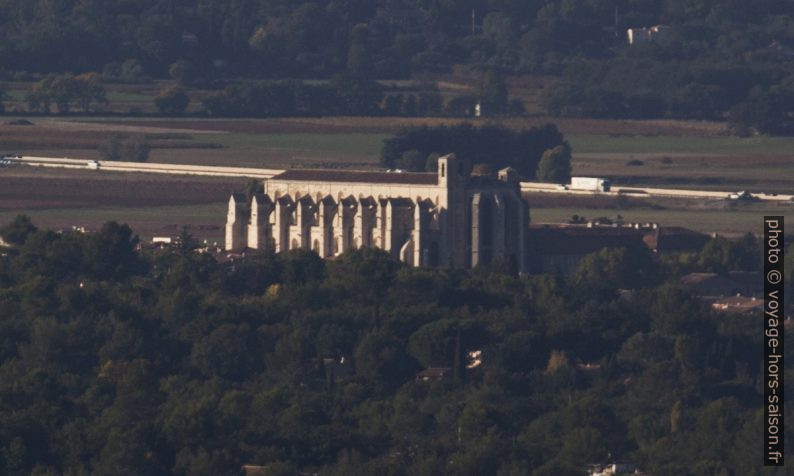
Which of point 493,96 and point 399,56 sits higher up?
point 493,96

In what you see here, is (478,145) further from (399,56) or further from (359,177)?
(399,56)

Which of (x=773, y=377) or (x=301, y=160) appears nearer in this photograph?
(x=773, y=377)

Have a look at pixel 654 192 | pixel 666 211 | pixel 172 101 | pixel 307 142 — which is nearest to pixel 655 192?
pixel 654 192

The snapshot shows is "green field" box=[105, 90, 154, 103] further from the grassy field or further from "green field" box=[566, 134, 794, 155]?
the grassy field

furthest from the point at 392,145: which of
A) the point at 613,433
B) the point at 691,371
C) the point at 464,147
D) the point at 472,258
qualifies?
the point at 613,433

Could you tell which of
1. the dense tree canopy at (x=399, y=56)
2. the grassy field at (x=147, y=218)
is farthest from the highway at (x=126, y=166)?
the dense tree canopy at (x=399, y=56)

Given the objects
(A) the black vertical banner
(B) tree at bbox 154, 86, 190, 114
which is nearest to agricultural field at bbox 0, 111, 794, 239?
(B) tree at bbox 154, 86, 190, 114
